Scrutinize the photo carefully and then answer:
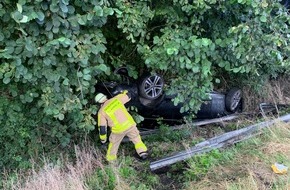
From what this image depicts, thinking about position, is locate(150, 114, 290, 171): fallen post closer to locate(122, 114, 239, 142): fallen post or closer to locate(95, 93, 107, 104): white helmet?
locate(122, 114, 239, 142): fallen post

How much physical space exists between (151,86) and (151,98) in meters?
0.19

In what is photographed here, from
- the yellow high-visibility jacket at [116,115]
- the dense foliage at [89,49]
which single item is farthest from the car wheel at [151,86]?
the yellow high-visibility jacket at [116,115]

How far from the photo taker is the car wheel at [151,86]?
5.66 m

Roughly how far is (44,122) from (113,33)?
1.58 meters

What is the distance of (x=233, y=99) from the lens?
23.7ft

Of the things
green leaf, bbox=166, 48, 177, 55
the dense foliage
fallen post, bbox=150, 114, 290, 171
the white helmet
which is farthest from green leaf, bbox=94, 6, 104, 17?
fallen post, bbox=150, 114, 290, 171

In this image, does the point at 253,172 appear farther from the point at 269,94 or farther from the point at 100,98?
the point at 269,94

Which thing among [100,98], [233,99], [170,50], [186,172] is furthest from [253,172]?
[233,99]

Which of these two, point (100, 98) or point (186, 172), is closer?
point (186, 172)

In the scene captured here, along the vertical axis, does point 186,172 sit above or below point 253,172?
below

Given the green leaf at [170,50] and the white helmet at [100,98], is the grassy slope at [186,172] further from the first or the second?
the green leaf at [170,50]

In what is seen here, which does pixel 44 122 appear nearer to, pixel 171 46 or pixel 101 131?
pixel 101 131

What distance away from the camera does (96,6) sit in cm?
369

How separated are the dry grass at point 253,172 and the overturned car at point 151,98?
1061 millimetres
